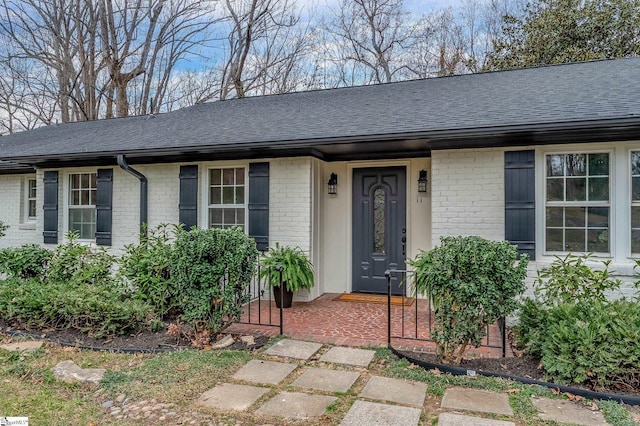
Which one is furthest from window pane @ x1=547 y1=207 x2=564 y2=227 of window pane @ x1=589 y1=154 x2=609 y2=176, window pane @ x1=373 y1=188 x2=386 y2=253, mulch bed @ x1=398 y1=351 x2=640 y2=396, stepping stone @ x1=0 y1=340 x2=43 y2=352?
stepping stone @ x1=0 y1=340 x2=43 y2=352

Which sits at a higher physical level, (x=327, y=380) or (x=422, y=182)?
(x=422, y=182)

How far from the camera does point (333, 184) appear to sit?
22.5 ft

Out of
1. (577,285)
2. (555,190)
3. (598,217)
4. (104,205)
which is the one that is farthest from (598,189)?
(104,205)

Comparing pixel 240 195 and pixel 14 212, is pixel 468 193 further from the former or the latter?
pixel 14 212

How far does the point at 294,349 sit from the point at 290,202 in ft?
8.81

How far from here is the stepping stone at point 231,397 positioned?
3.03 meters

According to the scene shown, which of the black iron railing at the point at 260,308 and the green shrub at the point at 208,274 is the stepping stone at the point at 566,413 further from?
the green shrub at the point at 208,274

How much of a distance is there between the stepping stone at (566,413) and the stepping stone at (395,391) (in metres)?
0.82

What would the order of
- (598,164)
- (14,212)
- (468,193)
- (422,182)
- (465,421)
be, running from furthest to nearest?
(14,212)
(422,182)
(468,193)
(598,164)
(465,421)

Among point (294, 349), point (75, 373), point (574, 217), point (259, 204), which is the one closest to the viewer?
point (75, 373)

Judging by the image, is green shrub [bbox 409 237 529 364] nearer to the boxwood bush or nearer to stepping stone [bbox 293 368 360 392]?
the boxwood bush

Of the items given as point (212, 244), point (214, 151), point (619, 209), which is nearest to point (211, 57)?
point (214, 151)

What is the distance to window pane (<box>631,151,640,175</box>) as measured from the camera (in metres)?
4.81

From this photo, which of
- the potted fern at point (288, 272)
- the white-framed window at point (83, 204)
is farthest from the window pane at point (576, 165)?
the white-framed window at point (83, 204)
